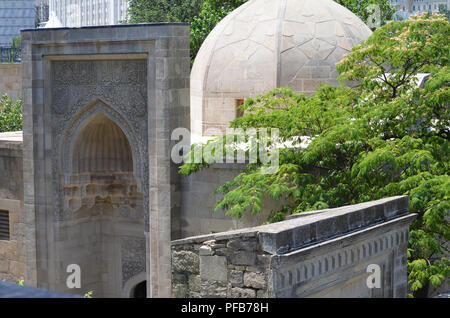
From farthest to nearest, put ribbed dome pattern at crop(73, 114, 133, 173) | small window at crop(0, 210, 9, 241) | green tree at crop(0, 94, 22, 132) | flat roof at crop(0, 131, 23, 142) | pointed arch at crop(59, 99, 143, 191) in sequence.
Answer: green tree at crop(0, 94, 22, 132) < small window at crop(0, 210, 9, 241) < flat roof at crop(0, 131, 23, 142) < ribbed dome pattern at crop(73, 114, 133, 173) < pointed arch at crop(59, 99, 143, 191)

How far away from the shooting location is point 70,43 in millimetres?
12641

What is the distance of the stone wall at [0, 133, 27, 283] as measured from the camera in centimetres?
1404

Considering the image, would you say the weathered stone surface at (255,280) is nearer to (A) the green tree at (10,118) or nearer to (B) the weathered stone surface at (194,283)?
(B) the weathered stone surface at (194,283)

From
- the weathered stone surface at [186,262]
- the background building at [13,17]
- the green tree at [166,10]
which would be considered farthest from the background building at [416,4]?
the weathered stone surface at [186,262]

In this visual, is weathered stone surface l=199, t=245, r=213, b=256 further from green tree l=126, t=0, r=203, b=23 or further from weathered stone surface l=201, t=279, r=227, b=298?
green tree l=126, t=0, r=203, b=23

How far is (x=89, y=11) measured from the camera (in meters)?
89.3

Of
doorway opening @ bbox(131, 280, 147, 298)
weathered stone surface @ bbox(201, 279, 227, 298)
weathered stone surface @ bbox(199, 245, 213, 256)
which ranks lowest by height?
doorway opening @ bbox(131, 280, 147, 298)

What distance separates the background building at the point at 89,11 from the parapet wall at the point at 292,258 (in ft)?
256

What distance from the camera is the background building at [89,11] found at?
276 feet

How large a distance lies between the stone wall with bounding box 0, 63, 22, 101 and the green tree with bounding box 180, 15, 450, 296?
49.7 ft

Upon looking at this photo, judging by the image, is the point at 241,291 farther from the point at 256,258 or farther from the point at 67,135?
the point at 67,135

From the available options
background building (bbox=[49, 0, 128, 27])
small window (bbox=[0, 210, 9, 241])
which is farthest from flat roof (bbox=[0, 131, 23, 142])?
background building (bbox=[49, 0, 128, 27])
